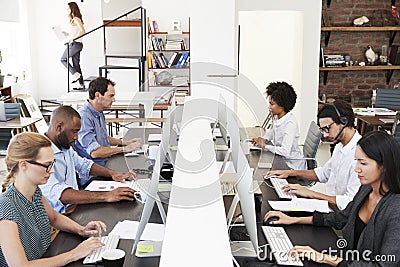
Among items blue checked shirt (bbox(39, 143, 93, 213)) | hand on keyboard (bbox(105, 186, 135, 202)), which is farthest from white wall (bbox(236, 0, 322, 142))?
hand on keyboard (bbox(105, 186, 135, 202))

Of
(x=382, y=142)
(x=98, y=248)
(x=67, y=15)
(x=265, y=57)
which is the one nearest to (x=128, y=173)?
(x=98, y=248)

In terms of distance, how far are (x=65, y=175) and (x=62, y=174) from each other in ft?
0.16

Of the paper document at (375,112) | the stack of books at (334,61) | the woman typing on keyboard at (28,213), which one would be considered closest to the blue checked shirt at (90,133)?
the woman typing on keyboard at (28,213)

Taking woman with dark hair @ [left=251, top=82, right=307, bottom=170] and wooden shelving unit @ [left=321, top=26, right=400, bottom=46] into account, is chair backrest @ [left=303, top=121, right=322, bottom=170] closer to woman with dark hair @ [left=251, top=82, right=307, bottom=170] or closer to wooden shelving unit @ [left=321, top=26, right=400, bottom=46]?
woman with dark hair @ [left=251, top=82, right=307, bottom=170]

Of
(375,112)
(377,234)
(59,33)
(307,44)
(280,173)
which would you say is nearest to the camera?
(377,234)

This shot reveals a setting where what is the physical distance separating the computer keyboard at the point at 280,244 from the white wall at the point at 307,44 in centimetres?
451

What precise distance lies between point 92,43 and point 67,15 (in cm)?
70

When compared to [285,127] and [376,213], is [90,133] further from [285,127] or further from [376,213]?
[376,213]

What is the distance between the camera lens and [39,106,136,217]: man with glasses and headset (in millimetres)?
2850

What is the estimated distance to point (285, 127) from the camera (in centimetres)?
413

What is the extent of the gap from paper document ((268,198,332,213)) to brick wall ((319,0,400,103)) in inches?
193

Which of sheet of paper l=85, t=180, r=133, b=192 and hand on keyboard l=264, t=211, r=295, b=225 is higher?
hand on keyboard l=264, t=211, r=295, b=225

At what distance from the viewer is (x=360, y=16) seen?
7.37m

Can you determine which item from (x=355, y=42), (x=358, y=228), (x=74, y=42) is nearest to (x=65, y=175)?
(x=358, y=228)
